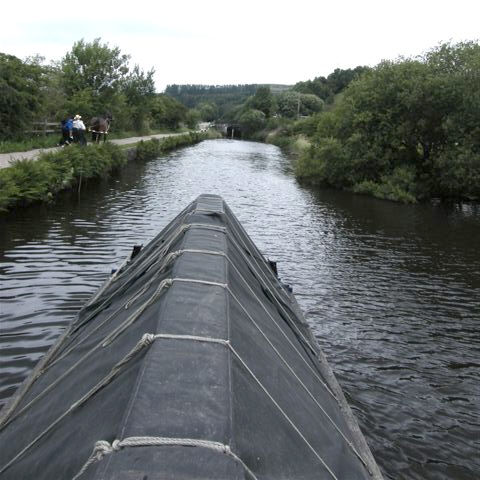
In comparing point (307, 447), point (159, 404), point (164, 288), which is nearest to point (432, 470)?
point (307, 447)

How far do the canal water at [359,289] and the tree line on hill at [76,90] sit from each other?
5.87 metres

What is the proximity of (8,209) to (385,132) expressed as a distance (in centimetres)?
2176

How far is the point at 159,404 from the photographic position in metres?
2.90

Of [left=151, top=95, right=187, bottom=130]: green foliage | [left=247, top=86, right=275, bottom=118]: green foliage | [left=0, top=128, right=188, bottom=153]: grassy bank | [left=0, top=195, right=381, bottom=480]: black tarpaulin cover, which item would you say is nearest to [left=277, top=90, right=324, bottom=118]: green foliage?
[left=247, top=86, right=275, bottom=118]: green foliage

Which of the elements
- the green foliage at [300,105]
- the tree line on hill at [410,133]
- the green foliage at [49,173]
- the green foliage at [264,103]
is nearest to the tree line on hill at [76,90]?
the green foliage at [49,173]

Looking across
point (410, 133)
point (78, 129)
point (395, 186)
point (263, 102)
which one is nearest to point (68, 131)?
point (78, 129)

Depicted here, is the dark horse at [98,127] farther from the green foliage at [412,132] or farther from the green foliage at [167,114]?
the green foliage at [167,114]

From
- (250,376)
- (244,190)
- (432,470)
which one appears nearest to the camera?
(250,376)

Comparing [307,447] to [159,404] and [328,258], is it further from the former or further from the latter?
[328,258]

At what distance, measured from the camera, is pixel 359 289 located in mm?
12453

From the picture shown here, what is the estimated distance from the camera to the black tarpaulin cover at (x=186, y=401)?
2596mm

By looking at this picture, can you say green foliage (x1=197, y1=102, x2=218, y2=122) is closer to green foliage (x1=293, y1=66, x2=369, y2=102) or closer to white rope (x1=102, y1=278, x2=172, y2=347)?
green foliage (x1=293, y1=66, x2=369, y2=102)

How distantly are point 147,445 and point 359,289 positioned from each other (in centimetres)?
1050

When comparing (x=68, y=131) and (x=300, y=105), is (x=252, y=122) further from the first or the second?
(x=68, y=131)
